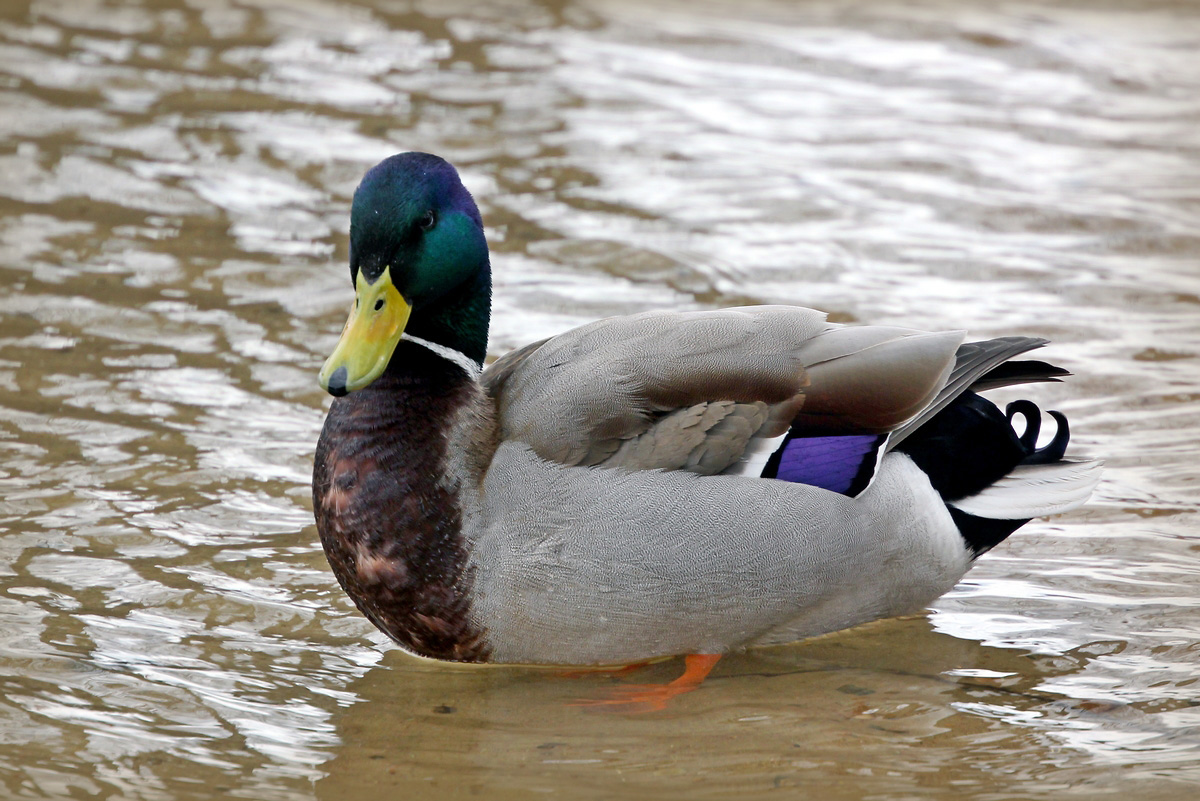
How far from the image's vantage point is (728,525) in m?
4.25

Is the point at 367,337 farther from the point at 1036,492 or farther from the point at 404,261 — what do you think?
the point at 1036,492

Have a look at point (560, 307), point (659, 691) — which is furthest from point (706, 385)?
point (560, 307)

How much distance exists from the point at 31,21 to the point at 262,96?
192cm

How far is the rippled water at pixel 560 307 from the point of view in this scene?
4.09 meters

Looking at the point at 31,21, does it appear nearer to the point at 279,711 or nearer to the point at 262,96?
the point at 262,96

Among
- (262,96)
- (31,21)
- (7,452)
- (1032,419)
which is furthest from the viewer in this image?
(31,21)

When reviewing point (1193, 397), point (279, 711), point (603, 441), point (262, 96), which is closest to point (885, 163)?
point (1193, 397)

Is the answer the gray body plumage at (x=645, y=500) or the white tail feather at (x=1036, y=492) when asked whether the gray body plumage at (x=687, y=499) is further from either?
the white tail feather at (x=1036, y=492)

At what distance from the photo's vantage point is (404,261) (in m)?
4.39

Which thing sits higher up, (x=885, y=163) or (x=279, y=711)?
(x=885, y=163)

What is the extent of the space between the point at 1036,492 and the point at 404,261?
197 centimetres

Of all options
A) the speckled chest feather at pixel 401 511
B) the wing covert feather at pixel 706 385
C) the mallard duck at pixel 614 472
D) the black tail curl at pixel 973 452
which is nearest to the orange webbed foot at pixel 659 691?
the mallard duck at pixel 614 472

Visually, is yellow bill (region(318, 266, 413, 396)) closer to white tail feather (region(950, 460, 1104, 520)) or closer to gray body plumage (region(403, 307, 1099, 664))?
gray body plumage (region(403, 307, 1099, 664))

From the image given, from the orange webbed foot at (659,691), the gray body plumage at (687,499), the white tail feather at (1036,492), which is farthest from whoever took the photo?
the white tail feather at (1036,492)
